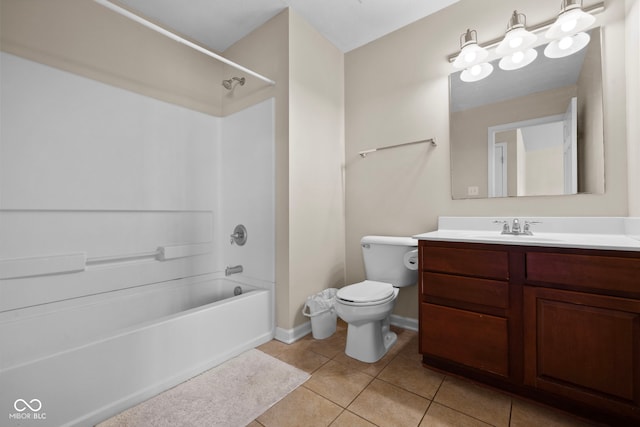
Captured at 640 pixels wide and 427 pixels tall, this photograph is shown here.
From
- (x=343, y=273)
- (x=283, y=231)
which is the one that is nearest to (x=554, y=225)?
(x=343, y=273)

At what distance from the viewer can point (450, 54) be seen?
205 centimetres

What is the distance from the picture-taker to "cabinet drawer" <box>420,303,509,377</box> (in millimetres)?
1366

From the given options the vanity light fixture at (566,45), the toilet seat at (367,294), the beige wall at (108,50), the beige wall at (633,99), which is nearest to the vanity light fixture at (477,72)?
the vanity light fixture at (566,45)

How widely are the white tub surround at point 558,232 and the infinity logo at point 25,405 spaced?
6.35 feet

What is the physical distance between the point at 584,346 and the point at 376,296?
97 cm

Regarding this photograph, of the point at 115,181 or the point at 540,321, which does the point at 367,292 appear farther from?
the point at 115,181

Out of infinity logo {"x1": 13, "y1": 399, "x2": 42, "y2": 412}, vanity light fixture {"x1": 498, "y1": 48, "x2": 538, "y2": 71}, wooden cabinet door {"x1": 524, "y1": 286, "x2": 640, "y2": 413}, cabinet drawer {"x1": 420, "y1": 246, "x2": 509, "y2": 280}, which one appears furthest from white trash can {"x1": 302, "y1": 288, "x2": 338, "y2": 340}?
vanity light fixture {"x1": 498, "y1": 48, "x2": 538, "y2": 71}

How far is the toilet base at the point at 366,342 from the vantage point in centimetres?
176

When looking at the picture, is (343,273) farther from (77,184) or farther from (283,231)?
(77,184)

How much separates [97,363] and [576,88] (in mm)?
3044

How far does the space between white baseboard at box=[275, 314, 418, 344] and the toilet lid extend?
512 mm

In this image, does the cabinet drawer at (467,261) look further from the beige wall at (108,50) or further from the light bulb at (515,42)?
the beige wall at (108,50)

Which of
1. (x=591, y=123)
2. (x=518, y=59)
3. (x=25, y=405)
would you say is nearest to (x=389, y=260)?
(x=591, y=123)

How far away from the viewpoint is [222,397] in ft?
4.68
